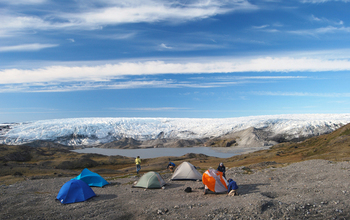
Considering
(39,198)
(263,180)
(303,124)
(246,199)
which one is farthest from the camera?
(303,124)

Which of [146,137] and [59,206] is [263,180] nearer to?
[59,206]

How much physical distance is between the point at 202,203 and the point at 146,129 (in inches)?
5029

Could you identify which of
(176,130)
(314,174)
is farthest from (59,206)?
(176,130)

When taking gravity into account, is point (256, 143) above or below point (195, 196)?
below

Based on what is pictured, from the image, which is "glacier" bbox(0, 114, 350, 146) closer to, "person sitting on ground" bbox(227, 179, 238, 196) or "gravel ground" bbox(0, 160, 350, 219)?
"gravel ground" bbox(0, 160, 350, 219)

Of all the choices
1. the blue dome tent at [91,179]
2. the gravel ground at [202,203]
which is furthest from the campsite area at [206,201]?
the blue dome tent at [91,179]

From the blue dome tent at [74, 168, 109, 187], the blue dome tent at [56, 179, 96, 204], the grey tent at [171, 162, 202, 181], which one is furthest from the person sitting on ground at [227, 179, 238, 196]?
the blue dome tent at [74, 168, 109, 187]

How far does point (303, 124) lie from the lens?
10869cm

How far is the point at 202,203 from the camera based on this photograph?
12258 mm

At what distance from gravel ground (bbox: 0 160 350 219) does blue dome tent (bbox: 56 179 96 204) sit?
1.08ft

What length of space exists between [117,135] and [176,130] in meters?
32.5

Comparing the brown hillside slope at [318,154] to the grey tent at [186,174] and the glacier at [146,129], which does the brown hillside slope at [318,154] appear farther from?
the glacier at [146,129]

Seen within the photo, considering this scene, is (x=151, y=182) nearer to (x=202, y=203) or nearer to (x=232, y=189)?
(x=202, y=203)

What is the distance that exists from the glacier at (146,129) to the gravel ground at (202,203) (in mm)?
98920
